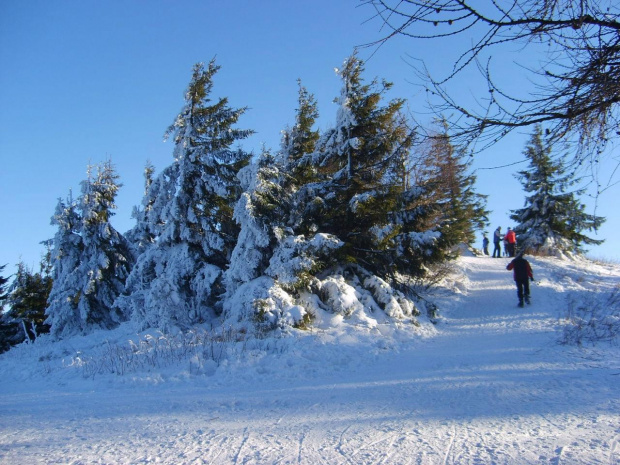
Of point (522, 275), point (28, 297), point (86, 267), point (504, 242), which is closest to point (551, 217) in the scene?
point (504, 242)

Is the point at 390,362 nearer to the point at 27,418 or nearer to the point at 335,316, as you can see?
the point at 335,316

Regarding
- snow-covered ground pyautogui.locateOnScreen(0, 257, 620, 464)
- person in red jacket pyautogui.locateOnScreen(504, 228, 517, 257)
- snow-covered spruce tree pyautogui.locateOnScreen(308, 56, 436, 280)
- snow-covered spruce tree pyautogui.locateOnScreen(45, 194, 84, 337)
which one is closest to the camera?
snow-covered ground pyautogui.locateOnScreen(0, 257, 620, 464)

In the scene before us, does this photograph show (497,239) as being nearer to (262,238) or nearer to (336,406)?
(262,238)

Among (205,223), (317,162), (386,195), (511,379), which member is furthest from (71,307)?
(511,379)

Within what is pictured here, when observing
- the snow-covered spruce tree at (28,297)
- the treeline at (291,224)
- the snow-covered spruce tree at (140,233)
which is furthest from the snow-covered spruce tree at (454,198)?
the snow-covered spruce tree at (28,297)

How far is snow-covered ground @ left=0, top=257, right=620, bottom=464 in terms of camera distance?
3.66 meters

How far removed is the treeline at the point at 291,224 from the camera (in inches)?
457

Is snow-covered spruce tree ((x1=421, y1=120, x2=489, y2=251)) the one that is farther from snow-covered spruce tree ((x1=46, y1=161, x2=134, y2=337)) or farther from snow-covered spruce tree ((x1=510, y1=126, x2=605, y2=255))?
snow-covered spruce tree ((x1=46, y1=161, x2=134, y2=337))

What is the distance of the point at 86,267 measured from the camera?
72.5 feet

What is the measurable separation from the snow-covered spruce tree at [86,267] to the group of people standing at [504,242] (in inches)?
935

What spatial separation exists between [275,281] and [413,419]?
7354mm

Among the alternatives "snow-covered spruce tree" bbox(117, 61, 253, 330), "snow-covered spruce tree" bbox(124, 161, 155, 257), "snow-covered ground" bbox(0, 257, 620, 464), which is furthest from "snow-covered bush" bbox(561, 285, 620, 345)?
"snow-covered spruce tree" bbox(124, 161, 155, 257)

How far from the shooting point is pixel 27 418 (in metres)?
4.98

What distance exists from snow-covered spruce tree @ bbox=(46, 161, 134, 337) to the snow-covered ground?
1284 centimetres
